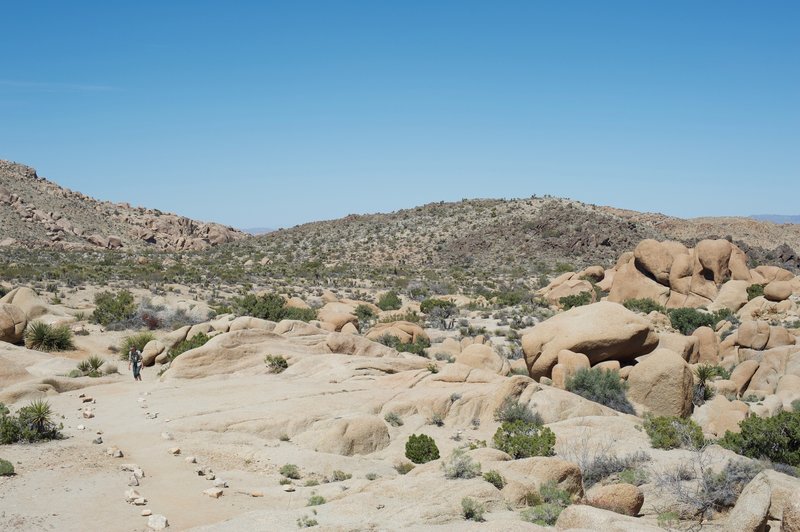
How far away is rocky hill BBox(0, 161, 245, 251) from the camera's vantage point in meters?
85.9

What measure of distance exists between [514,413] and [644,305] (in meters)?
24.0

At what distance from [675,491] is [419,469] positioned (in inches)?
198

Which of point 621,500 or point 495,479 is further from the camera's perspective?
point 495,479

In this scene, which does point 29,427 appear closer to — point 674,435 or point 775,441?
point 674,435

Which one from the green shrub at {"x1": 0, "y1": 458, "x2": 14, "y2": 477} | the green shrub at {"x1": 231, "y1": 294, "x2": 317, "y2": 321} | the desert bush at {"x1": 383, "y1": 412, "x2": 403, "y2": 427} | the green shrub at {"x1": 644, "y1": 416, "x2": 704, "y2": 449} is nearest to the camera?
the green shrub at {"x1": 0, "y1": 458, "x2": 14, "y2": 477}

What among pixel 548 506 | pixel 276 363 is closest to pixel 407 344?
pixel 276 363

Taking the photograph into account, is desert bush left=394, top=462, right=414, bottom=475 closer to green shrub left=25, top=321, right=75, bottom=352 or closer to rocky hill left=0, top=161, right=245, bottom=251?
green shrub left=25, top=321, right=75, bottom=352

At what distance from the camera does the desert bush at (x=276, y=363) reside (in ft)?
76.7

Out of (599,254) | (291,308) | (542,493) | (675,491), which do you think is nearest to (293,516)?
(542,493)

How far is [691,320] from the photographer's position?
114 ft

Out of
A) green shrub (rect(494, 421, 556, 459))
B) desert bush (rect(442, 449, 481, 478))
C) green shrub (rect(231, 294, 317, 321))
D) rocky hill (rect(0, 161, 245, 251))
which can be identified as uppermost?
rocky hill (rect(0, 161, 245, 251))

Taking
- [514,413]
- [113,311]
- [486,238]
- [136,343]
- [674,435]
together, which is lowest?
[674,435]

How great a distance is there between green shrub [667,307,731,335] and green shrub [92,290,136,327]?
2964cm

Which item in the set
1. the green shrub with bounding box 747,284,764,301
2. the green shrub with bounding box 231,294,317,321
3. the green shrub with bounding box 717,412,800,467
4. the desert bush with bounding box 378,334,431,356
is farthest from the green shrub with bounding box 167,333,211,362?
the green shrub with bounding box 747,284,764,301
